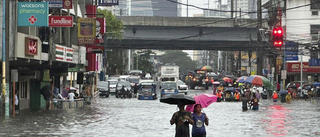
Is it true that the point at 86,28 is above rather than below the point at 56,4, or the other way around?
below

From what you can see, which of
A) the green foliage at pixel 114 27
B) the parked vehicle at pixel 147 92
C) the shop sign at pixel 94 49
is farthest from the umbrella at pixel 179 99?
the green foliage at pixel 114 27

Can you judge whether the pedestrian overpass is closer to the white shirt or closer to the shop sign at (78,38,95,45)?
the shop sign at (78,38,95,45)

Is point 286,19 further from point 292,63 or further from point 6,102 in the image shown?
point 6,102

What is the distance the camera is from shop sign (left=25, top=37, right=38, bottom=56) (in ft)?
112

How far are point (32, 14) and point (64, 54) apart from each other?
9.32m

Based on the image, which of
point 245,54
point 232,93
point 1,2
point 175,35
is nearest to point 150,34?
point 175,35

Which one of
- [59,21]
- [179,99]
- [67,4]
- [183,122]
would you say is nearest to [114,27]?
[67,4]

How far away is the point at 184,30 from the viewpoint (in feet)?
266

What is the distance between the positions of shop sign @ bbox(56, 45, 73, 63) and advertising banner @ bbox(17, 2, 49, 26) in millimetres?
7210

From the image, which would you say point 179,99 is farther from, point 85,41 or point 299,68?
point 299,68

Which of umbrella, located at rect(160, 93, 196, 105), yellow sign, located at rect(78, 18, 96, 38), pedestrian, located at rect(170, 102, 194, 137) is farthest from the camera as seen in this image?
yellow sign, located at rect(78, 18, 96, 38)

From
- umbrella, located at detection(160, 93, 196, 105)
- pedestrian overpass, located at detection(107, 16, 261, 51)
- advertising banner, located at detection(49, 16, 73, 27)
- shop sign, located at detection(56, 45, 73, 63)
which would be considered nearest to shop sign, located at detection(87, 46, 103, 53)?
shop sign, located at detection(56, 45, 73, 63)

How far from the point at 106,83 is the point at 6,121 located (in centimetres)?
4557

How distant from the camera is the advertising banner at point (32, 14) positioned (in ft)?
106
